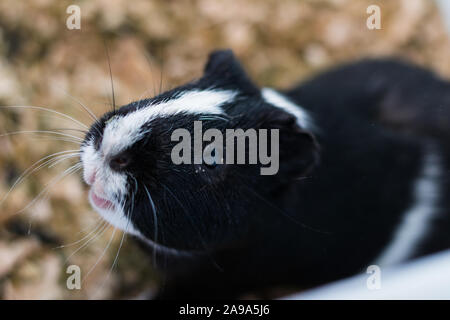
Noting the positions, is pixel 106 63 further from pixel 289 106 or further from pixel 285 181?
pixel 285 181

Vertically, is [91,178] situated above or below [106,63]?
below

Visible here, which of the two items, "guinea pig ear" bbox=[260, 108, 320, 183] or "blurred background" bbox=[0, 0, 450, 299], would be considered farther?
"blurred background" bbox=[0, 0, 450, 299]

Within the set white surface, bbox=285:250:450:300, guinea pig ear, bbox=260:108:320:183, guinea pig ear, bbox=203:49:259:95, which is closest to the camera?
white surface, bbox=285:250:450:300

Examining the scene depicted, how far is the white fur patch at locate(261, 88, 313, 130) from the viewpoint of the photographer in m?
1.41

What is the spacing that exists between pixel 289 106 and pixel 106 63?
93 centimetres

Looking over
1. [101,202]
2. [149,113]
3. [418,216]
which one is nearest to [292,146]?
[149,113]

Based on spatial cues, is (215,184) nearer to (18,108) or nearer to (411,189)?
(411,189)

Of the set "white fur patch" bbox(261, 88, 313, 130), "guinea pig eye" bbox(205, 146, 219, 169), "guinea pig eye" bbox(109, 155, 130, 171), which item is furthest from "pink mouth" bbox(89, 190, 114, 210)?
"white fur patch" bbox(261, 88, 313, 130)

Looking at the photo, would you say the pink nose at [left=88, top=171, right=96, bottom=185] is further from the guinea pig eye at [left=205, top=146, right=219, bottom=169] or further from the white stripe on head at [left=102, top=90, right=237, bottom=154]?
the guinea pig eye at [left=205, top=146, right=219, bottom=169]

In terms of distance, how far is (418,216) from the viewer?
5.38 feet

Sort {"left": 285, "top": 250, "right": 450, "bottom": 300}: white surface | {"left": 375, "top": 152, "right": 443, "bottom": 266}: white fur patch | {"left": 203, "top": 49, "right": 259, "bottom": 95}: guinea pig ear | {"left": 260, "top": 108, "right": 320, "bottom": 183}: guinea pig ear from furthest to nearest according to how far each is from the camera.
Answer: {"left": 375, "top": 152, "right": 443, "bottom": 266}: white fur patch → {"left": 203, "top": 49, "right": 259, "bottom": 95}: guinea pig ear → {"left": 260, "top": 108, "right": 320, "bottom": 183}: guinea pig ear → {"left": 285, "top": 250, "right": 450, "bottom": 300}: white surface

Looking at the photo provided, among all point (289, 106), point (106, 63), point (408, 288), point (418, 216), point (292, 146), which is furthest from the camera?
point (106, 63)

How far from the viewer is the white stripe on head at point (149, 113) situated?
1.09 m

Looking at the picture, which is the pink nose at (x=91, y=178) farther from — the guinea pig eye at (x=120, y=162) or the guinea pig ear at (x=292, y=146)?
the guinea pig ear at (x=292, y=146)
